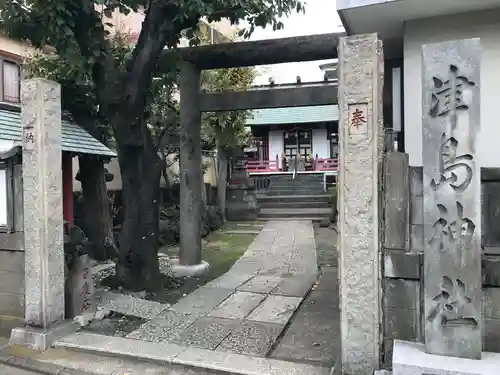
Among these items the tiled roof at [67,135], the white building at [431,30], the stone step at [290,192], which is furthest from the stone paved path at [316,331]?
the stone step at [290,192]

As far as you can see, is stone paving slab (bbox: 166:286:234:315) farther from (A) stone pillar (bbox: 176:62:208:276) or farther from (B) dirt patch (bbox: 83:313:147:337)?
(A) stone pillar (bbox: 176:62:208:276)

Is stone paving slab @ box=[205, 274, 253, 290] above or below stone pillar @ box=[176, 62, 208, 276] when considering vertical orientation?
below

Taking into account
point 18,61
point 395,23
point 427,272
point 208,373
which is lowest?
point 208,373

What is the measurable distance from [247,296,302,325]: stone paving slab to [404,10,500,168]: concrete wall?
129 inches

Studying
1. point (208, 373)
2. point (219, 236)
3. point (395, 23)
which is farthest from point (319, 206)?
point (208, 373)

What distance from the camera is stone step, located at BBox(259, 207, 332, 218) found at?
1957 centimetres

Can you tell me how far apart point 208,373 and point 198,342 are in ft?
2.60

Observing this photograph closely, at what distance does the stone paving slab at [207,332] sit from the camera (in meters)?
5.29

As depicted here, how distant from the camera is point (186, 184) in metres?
9.17

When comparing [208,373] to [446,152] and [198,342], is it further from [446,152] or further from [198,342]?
[446,152]

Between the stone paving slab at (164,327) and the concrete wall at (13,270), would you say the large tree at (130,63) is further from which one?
the concrete wall at (13,270)

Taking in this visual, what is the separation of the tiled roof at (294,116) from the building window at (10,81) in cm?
1561

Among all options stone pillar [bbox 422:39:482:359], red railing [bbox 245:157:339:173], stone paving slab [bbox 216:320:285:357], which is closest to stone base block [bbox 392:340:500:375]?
stone pillar [bbox 422:39:482:359]

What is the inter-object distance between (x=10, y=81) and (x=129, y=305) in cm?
862
